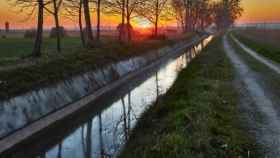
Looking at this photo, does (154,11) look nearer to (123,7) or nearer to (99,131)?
(123,7)

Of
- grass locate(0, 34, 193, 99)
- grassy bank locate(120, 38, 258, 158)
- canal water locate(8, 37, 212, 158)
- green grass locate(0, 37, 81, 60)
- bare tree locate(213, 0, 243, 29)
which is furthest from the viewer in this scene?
bare tree locate(213, 0, 243, 29)

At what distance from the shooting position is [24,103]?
12742 millimetres

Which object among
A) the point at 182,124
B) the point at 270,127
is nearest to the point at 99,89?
the point at 182,124

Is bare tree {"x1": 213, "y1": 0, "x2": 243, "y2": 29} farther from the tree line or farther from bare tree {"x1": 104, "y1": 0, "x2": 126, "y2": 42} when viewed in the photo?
bare tree {"x1": 104, "y1": 0, "x2": 126, "y2": 42}

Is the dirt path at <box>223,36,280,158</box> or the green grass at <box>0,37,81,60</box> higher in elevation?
the green grass at <box>0,37,81,60</box>

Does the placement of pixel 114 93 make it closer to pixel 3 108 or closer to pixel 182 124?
pixel 3 108

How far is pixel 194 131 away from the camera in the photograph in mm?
9477

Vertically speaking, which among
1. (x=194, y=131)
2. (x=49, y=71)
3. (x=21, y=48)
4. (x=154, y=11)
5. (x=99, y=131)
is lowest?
(x=99, y=131)

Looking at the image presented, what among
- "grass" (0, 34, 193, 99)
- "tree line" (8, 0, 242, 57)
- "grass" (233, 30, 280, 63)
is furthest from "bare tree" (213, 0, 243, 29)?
"grass" (0, 34, 193, 99)

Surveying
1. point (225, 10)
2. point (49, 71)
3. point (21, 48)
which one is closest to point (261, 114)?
point (49, 71)

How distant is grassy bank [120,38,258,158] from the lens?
833 cm

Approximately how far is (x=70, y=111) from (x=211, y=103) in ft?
19.0

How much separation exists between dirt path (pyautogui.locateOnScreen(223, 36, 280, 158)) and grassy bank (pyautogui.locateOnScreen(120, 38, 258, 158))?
36 cm

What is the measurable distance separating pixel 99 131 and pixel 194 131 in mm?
3700
